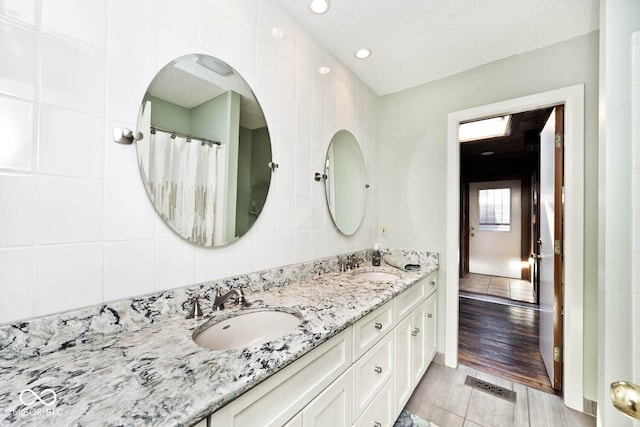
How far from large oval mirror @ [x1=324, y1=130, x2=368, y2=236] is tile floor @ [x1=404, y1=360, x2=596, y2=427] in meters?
1.22

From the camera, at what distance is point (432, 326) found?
2.03 metres

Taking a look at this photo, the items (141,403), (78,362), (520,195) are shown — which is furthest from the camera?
(520,195)

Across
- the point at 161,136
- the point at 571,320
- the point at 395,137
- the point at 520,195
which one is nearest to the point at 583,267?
the point at 571,320

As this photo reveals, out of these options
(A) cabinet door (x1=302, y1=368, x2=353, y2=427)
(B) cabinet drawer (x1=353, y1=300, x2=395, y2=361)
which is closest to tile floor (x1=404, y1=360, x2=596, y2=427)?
(B) cabinet drawer (x1=353, y1=300, x2=395, y2=361)

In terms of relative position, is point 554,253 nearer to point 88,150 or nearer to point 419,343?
point 419,343

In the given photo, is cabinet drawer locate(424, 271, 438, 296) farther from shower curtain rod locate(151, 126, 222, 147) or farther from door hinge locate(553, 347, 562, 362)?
shower curtain rod locate(151, 126, 222, 147)

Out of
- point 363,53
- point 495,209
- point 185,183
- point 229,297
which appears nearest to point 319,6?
point 363,53

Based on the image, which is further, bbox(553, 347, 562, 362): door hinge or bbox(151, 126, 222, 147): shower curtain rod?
bbox(553, 347, 562, 362): door hinge

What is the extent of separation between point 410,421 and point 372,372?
0.64 metres

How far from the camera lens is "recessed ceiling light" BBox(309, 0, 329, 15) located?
55.7 inches

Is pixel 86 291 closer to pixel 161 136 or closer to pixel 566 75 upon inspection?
pixel 161 136

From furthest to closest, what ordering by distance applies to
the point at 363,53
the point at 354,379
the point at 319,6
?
the point at 363,53, the point at 319,6, the point at 354,379

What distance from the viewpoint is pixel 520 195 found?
520 centimetres

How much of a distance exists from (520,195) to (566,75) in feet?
14.1
